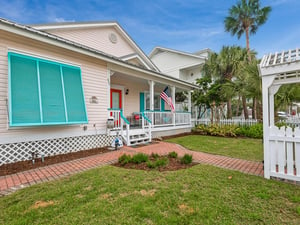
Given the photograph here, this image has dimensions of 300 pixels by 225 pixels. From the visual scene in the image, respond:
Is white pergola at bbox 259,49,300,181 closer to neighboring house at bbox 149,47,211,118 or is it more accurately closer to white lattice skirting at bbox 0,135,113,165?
white lattice skirting at bbox 0,135,113,165

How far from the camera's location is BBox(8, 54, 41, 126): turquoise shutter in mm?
4379

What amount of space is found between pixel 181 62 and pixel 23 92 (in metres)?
15.9

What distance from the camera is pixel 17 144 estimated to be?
477 centimetres

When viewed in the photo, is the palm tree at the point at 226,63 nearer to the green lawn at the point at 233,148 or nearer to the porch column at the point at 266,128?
the green lawn at the point at 233,148

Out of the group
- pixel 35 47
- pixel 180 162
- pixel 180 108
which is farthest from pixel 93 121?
pixel 180 108

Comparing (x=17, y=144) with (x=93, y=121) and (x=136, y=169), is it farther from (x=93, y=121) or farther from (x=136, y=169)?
(x=136, y=169)

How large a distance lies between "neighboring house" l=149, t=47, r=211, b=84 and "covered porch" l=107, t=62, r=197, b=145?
5343mm

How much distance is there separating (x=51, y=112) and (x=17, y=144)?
1291 millimetres

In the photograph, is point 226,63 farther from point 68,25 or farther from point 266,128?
point 68,25

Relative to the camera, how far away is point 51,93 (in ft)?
17.0

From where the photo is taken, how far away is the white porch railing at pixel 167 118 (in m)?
9.27

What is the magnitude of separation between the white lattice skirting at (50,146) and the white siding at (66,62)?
181 mm

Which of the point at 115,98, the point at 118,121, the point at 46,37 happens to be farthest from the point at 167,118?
the point at 46,37

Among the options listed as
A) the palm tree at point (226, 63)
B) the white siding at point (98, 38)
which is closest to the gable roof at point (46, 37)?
the white siding at point (98, 38)
